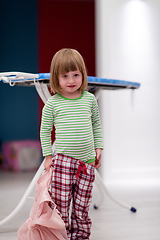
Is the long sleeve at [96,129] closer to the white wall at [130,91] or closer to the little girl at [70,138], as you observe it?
the little girl at [70,138]

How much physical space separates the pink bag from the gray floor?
0.28 meters

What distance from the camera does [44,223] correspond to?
3.49 feet

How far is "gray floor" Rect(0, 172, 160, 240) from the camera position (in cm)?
138

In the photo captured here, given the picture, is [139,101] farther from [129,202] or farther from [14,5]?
[14,5]

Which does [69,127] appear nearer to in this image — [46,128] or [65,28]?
[46,128]

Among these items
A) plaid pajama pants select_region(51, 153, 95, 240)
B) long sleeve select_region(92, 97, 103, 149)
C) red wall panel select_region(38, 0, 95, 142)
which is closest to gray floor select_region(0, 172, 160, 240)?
plaid pajama pants select_region(51, 153, 95, 240)

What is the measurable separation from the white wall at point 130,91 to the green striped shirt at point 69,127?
155 centimetres

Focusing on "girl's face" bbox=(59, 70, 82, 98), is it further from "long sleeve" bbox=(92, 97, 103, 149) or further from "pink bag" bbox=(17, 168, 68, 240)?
"pink bag" bbox=(17, 168, 68, 240)

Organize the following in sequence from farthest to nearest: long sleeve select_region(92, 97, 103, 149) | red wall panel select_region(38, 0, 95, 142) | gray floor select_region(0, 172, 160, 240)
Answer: red wall panel select_region(38, 0, 95, 142)
gray floor select_region(0, 172, 160, 240)
long sleeve select_region(92, 97, 103, 149)

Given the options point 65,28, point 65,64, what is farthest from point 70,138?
point 65,28

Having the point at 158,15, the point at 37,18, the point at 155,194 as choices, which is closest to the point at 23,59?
the point at 37,18

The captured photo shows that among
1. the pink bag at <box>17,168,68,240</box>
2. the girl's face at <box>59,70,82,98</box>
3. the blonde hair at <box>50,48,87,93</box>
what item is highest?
the blonde hair at <box>50,48,87,93</box>

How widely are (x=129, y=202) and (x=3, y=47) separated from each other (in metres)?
3.40

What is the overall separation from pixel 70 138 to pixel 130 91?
1727mm
